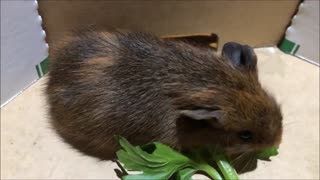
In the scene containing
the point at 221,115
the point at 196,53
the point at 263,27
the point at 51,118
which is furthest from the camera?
the point at 263,27

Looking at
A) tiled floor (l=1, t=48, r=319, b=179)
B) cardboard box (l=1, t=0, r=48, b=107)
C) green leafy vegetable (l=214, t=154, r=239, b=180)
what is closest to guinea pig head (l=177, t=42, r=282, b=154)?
green leafy vegetable (l=214, t=154, r=239, b=180)

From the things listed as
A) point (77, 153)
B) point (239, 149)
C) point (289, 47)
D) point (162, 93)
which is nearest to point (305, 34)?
point (289, 47)

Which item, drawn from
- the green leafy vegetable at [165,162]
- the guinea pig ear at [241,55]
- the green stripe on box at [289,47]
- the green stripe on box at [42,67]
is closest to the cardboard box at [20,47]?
the green stripe on box at [42,67]

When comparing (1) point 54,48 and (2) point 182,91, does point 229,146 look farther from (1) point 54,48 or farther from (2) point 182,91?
(1) point 54,48

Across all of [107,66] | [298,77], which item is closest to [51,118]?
[107,66]

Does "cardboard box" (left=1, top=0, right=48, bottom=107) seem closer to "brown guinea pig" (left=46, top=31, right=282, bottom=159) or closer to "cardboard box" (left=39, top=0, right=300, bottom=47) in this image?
"cardboard box" (left=39, top=0, right=300, bottom=47)

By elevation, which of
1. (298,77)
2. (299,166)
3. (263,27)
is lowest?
(299,166)
